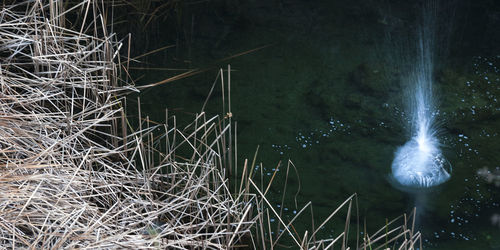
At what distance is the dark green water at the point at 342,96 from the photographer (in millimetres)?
2121

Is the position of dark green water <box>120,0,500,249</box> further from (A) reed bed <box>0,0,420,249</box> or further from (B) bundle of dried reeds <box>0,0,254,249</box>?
(B) bundle of dried reeds <box>0,0,254,249</box>

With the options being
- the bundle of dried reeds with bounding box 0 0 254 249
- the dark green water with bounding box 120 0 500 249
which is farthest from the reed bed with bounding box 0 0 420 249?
the dark green water with bounding box 120 0 500 249

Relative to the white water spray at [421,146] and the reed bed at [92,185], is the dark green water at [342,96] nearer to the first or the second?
the white water spray at [421,146]

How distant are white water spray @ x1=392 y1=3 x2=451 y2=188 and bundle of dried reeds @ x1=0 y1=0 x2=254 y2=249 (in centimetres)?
77

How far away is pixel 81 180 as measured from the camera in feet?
5.69

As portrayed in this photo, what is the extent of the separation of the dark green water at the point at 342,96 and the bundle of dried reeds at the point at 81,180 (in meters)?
0.40

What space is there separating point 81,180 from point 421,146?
4.60 feet

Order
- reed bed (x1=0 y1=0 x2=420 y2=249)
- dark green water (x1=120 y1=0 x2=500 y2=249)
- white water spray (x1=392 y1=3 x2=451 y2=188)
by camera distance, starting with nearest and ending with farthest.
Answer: reed bed (x1=0 y1=0 x2=420 y2=249) < dark green water (x1=120 y1=0 x2=500 y2=249) < white water spray (x1=392 y1=3 x2=451 y2=188)

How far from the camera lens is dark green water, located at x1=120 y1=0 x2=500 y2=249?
2121mm

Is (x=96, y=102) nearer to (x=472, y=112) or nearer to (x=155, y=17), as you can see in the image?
(x=155, y=17)

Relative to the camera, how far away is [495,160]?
234 centimetres

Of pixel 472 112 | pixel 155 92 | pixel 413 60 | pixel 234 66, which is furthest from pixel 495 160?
pixel 155 92

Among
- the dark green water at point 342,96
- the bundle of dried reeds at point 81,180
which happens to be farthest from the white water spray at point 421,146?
the bundle of dried reeds at point 81,180

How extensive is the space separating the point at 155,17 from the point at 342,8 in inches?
47.6
